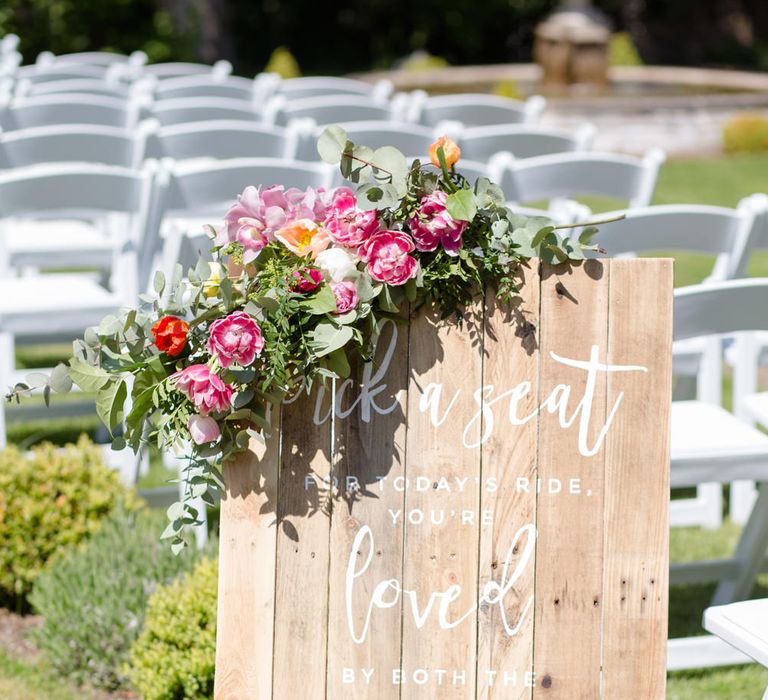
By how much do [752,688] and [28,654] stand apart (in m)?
1.91

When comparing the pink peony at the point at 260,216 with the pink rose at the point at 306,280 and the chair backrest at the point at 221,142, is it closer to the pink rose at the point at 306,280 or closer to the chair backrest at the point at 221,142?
the pink rose at the point at 306,280

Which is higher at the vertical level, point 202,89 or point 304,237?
point 202,89

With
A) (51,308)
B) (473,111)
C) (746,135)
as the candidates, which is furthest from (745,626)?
(746,135)

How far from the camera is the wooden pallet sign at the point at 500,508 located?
7.05 feet

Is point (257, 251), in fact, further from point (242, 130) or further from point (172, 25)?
point (172, 25)

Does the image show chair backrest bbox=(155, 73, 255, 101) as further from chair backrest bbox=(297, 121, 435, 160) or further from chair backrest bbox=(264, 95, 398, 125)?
chair backrest bbox=(297, 121, 435, 160)

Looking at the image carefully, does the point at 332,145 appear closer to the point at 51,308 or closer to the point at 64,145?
the point at 51,308

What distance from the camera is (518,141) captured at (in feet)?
19.2

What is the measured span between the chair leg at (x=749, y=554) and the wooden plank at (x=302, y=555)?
1.77 m

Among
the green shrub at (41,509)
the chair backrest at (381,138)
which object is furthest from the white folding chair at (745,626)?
the chair backrest at (381,138)

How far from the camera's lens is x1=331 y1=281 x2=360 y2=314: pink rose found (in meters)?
2.03

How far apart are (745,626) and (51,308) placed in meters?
2.62

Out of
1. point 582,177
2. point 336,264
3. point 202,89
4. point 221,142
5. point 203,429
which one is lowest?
point 203,429

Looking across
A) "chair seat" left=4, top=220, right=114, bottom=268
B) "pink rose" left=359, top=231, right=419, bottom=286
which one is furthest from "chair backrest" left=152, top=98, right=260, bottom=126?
"pink rose" left=359, top=231, right=419, bottom=286
